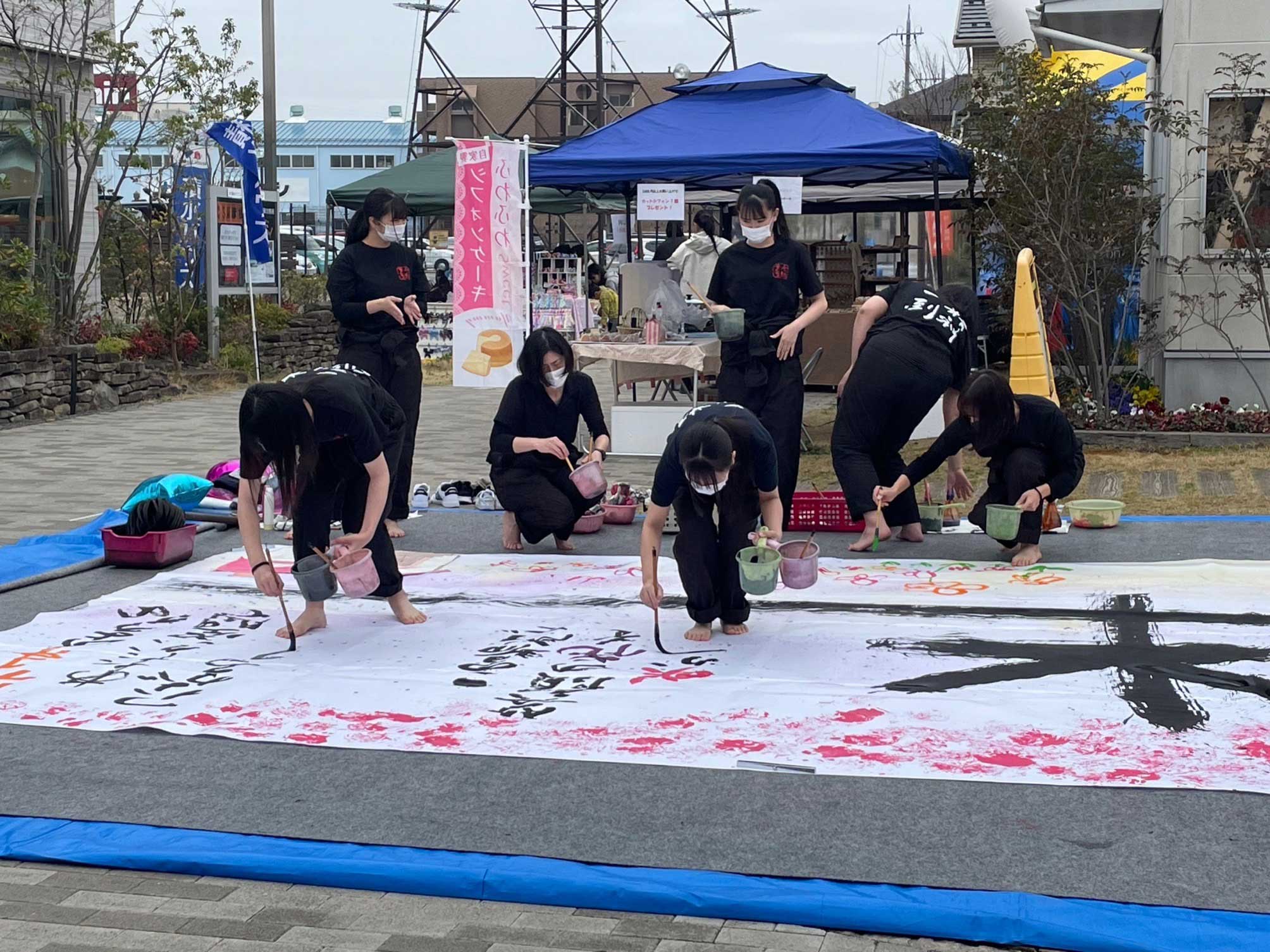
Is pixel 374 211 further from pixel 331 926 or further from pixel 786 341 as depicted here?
pixel 331 926

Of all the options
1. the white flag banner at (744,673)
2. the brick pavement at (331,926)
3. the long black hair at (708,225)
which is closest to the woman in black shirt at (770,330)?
the white flag banner at (744,673)

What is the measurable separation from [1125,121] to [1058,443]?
16.8ft

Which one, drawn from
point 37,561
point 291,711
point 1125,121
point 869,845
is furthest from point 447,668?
point 1125,121

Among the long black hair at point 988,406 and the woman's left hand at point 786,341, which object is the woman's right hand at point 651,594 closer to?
the long black hair at point 988,406

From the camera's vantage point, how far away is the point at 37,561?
6.42 meters

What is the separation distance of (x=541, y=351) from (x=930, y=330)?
→ 5.31ft

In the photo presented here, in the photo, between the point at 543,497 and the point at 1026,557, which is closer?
the point at 1026,557

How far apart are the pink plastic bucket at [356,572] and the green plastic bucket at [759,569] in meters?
1.16

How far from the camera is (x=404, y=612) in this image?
5.22m

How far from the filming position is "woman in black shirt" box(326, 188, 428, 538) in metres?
6.58

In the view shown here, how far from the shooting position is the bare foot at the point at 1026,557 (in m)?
6.01

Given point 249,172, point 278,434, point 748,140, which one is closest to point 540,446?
point 278,434

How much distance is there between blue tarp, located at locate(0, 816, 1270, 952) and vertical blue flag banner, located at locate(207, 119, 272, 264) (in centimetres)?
1283

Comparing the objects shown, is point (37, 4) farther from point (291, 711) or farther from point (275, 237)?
point (291, 711)
